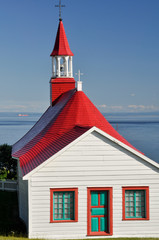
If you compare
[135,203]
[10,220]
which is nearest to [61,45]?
[10,220]

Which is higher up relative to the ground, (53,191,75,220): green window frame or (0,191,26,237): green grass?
(53,191,75,220): green window frame

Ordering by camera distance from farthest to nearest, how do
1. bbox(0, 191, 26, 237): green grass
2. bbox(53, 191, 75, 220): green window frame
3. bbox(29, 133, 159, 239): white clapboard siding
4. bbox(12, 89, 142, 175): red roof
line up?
1. bbox(12, 89, 142, 175): red roof
2. bbox(0, 191, 26, 237): green grass
3. bbox(53, 191, 75, 220): green window frame
4. bbox(29, 133, 159, 239): white clapboard siding

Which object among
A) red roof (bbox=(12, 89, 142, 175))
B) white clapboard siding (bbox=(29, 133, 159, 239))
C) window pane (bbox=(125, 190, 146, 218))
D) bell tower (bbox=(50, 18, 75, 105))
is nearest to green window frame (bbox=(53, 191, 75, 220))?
white clapboard siding (bbox=(29, 133, 159, 239))

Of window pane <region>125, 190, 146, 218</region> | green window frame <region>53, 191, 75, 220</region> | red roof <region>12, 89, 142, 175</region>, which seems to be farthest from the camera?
red roof <region>12, 89, 142, 175</region>

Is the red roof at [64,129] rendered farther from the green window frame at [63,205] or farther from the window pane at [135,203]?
the window pane at [135,203]

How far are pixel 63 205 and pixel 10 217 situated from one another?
4.35m

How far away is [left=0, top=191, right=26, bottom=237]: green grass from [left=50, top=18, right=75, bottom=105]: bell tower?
6807mm

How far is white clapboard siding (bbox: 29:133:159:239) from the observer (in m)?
15.4

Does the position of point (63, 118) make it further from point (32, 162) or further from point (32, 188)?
point (32, 188)

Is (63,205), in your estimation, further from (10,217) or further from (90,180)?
(10,217)

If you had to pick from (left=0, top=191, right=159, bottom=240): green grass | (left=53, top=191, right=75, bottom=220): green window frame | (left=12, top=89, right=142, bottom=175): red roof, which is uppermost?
(left=12, top=89, right=142, bottom=175): red roof

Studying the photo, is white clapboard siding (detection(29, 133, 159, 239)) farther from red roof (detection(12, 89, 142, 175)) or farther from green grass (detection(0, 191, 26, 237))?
green grass (detection(0, 191, 26, 237))

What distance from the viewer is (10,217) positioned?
61.5ft

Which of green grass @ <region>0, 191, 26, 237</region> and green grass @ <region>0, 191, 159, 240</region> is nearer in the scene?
green grass @ <region>0, 191, 159, 240</region>
